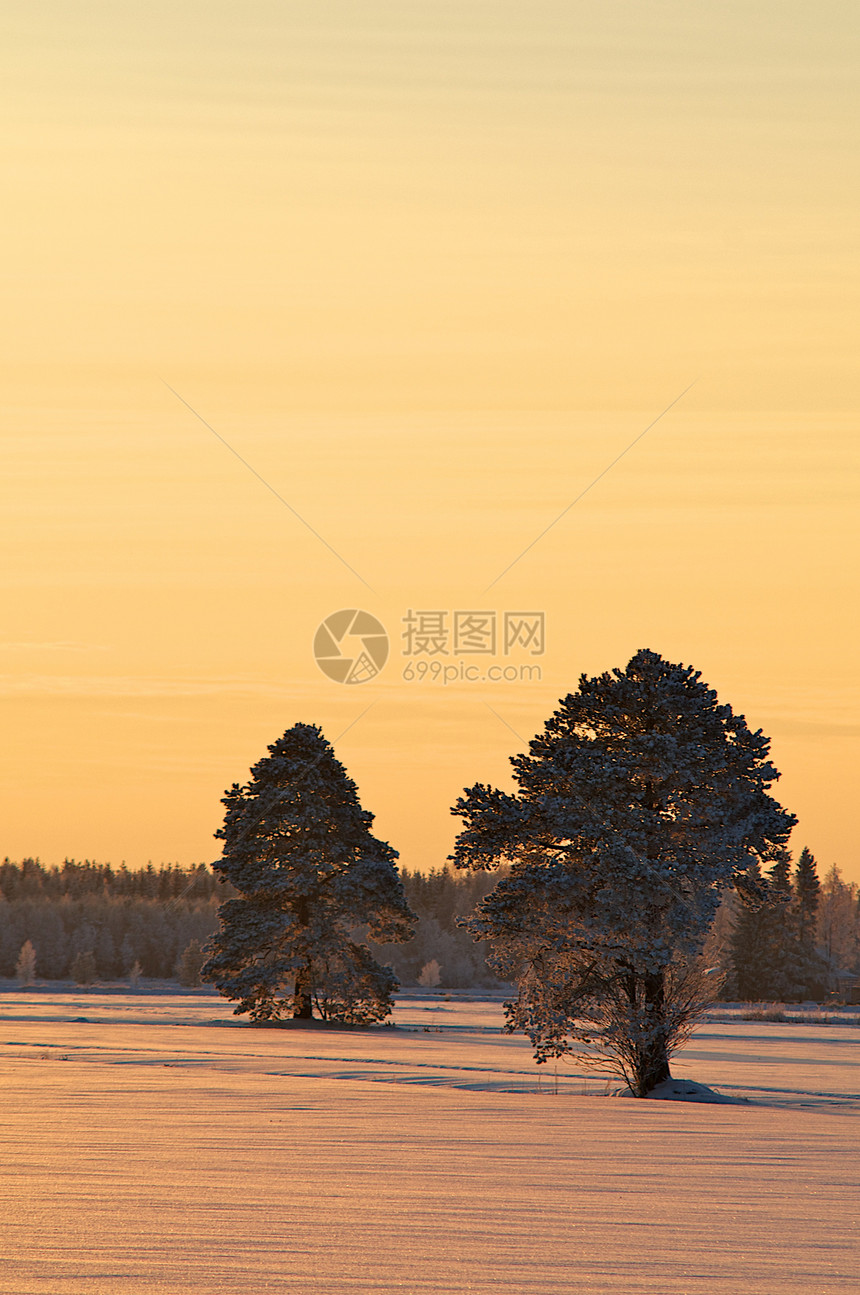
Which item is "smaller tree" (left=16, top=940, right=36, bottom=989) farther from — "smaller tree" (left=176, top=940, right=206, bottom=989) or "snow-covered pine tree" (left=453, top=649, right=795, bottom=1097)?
"snow-covered pine tree" (left=453, top=649, right=795, bottom=1097)

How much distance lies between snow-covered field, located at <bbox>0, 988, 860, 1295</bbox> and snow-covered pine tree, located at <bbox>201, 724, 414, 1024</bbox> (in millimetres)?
21451

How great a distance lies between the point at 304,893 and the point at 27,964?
102670 millimetres

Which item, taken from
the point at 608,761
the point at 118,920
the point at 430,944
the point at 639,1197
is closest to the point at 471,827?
the point at 608,761

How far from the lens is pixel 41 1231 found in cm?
1083

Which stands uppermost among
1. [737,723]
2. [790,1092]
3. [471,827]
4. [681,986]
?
[737,723]

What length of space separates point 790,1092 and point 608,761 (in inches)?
322

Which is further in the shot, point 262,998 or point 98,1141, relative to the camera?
point 262,998

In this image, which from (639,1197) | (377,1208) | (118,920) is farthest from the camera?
(118,920)

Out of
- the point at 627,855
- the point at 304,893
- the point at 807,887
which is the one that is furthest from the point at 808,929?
the point at 627,855

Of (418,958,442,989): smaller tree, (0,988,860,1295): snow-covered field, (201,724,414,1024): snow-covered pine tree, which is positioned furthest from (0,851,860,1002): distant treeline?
(0,988,860,1295): snow-covered field

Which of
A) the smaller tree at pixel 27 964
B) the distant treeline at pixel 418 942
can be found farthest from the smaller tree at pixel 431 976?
the smaller tree at pixel 27 964

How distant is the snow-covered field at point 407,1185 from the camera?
991 centimetres

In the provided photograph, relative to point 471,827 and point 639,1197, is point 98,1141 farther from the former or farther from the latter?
point 471,827

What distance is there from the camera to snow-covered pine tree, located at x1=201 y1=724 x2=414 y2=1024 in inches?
2085
